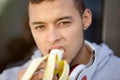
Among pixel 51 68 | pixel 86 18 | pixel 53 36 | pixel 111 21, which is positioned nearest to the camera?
pixel 51 68

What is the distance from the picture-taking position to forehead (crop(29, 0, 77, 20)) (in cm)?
95

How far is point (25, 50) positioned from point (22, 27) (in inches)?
3.9

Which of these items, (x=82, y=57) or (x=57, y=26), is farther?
(x=82, y=57)

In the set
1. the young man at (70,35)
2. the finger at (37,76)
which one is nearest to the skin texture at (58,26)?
the young man at (70,35)

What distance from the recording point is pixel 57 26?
95 centimetres

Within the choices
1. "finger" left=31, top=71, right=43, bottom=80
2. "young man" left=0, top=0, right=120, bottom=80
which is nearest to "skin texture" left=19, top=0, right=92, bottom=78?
"young man" left=0, top=0, right=120, bottom=80

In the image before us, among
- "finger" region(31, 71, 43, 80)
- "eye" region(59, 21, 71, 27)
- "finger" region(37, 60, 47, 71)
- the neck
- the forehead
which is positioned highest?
the forehead

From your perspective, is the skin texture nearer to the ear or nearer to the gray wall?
the ear

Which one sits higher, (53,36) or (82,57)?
(53,36)

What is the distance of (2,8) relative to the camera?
1256 mm

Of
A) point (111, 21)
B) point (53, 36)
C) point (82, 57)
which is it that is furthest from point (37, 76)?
point (111, 21)

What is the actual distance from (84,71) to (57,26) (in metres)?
0.16

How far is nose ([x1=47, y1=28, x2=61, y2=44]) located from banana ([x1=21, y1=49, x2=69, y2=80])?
0.04m

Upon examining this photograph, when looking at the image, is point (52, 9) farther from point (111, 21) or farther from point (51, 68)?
point (111, 21)
